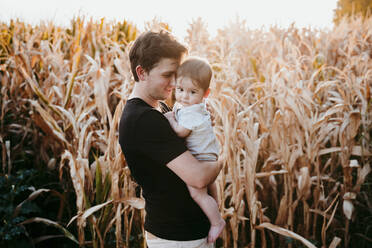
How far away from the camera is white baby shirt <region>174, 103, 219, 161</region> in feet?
4.61

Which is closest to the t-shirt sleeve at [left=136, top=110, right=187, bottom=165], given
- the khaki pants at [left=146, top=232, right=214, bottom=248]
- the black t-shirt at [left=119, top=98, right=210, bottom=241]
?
the black t-shirt at [left=119, top=98, right=210, bottom=241]

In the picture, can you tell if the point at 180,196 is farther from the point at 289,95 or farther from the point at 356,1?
the point at 356,1

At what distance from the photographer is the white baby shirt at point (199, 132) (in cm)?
141

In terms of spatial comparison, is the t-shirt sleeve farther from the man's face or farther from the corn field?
the corn field

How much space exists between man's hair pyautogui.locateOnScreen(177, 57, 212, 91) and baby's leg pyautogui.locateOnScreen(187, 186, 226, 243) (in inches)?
17.0

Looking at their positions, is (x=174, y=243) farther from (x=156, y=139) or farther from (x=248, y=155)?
(x=248, y=155)

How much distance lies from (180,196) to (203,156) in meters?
0.19

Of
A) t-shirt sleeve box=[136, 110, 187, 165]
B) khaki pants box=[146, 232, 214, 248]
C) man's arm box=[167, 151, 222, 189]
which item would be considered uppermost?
t-shirt sleeve box=[136, 110, 187, 165]

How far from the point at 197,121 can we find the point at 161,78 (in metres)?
0.23

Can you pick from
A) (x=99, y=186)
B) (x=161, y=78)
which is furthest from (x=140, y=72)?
(x=99, y=186)

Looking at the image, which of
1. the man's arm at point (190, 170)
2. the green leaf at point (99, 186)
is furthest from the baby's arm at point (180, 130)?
the green leaf at point (99, 186)

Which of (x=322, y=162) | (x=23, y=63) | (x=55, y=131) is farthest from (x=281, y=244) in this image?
(x=23, y=63)

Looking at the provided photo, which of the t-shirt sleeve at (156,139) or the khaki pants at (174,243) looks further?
the khaki pants at (174,243)

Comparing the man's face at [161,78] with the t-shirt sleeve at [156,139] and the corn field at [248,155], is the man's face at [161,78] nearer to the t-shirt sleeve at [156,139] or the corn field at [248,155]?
the t-shirt sleeve at [156,139]
